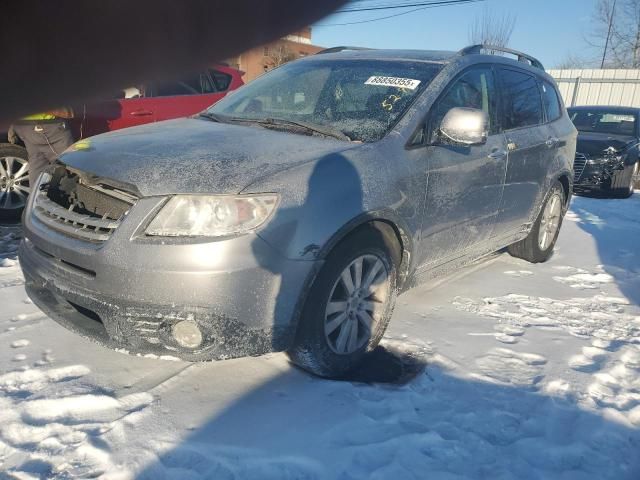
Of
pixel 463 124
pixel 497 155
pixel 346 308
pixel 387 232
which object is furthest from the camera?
pixel 497 155

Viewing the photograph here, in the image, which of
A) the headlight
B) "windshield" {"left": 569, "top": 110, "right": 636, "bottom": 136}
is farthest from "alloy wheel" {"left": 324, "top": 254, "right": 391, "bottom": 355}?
"windshield" {"left": 569, "top": 110, "right": 636, "bottom": 136}

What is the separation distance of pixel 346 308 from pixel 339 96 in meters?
1.42

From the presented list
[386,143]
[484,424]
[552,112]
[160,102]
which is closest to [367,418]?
[484,424]

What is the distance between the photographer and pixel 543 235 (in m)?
5.14

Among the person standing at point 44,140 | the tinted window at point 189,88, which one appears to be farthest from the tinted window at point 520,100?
the person standing at point 44,140

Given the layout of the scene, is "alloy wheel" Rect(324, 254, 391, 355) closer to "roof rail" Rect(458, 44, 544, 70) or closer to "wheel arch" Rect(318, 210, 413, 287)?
"wheel arch" Rect(318, 210, 413, 287)

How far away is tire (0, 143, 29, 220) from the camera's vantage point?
5.49 meters

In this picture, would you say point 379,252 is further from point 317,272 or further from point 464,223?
point 464,223

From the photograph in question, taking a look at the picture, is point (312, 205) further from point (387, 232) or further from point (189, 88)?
point (189, 88)

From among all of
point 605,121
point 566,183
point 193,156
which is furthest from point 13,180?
point 605,121

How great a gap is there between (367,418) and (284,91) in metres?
2.26

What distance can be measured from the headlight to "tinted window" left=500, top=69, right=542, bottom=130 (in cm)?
248

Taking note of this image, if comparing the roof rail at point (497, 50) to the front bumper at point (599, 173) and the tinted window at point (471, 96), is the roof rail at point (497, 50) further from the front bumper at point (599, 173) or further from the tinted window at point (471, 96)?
the front bumper at point (599, 173)

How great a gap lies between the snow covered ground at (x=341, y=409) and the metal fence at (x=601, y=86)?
18.6 m
